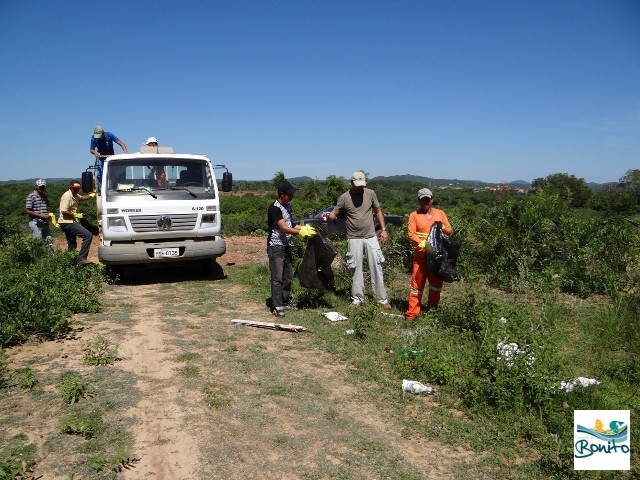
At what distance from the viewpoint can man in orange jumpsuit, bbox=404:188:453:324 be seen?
600 cm

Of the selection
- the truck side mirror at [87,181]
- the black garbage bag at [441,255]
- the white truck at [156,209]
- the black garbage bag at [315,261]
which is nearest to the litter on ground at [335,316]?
the black garbage bag at [315,261]

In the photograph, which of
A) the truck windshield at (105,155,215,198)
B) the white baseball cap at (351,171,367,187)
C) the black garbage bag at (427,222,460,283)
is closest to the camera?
the black garbage bag at (427,222,460,283)

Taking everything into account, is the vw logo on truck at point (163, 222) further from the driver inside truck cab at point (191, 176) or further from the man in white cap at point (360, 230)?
the man in white cap at point (360, 230)

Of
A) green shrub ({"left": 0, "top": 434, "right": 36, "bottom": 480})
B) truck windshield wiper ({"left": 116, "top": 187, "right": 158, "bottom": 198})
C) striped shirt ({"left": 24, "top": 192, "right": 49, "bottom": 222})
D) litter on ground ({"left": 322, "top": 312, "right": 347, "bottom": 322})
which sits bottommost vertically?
green shrub ({"left": 0, "top": 434, "right": 36, "bottom": 480})

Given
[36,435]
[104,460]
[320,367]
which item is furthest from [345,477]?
[36,435]

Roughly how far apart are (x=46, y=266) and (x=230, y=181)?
11.2 ft

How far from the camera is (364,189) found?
6.64 m

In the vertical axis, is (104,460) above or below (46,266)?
below

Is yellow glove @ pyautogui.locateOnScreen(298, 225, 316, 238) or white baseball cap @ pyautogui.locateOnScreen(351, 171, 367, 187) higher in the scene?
white baseball cap @ pyautogui.locateOnScreen(351, 171, 367, 187)

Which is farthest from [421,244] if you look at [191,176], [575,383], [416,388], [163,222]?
[191,176]

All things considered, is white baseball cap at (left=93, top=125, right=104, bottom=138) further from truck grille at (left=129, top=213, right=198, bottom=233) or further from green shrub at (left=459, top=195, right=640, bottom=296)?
green shrub at (left=459, top=195, right=640, bottom=296)

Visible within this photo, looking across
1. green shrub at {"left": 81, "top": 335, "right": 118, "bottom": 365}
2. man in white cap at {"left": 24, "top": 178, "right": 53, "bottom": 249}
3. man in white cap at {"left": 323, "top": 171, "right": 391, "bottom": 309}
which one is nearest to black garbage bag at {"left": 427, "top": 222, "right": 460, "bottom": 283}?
man in white cap at {"left": 323, "top": 171, "right": 391, "bottom": 309}

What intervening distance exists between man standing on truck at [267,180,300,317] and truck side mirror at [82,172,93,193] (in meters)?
3.95

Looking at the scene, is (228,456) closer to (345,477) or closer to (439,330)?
(345,477)
